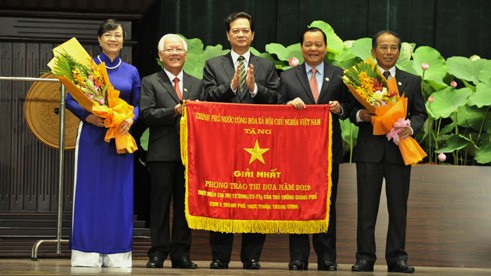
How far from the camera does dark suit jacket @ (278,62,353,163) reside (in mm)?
6285

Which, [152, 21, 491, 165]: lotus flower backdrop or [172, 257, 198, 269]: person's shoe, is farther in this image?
[152, 21, 491, 165]: lotus flower backdrop

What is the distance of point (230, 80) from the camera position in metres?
6.20

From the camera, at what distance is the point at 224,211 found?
6.19 meters

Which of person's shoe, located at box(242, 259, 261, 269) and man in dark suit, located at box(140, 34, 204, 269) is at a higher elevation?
man in dark suit, located at box(140, 34, 204, 269)

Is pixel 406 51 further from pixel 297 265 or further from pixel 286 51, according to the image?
pixel 297 265

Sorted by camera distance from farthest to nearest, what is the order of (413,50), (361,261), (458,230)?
(413,50) → (458,230) → (361,261)

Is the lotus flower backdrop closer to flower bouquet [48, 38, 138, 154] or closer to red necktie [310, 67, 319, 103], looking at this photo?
red necktie [310, 67, 319, 103]

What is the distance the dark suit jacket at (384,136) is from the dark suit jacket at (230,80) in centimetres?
48

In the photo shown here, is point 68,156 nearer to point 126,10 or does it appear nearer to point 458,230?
point 126,10

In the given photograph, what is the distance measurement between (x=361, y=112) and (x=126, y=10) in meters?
2.28

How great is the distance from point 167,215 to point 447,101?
8.09 feet

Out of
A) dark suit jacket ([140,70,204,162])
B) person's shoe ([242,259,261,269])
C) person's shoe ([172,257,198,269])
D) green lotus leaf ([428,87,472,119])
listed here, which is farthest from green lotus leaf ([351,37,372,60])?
person's shoe ([172,257,198,269])

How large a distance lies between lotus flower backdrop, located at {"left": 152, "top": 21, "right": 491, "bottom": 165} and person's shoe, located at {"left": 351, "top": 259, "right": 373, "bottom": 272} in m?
1.66

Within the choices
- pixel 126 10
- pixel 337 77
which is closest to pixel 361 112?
pixel 337 77
